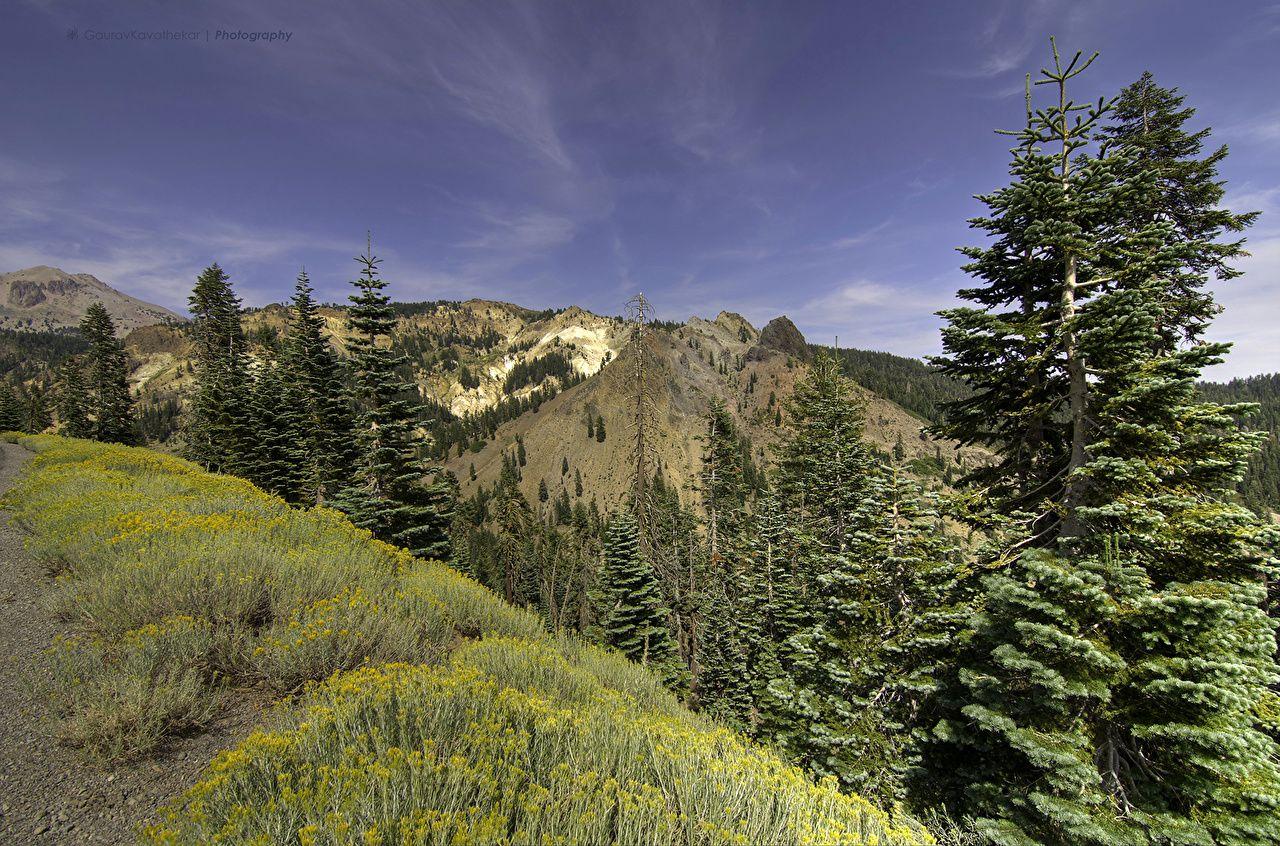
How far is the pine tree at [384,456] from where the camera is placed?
59.1 ft

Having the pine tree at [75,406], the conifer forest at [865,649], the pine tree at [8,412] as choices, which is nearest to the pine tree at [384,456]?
the conifer forest at [865,649]

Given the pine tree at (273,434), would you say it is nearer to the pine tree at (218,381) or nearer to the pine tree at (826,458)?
the pine tree at (218,381)

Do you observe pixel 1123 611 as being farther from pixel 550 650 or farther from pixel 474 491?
pixel 474 491

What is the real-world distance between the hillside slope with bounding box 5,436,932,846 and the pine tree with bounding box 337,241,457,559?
414 inches

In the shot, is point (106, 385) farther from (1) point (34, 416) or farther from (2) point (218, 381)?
(1) point (34, 416)

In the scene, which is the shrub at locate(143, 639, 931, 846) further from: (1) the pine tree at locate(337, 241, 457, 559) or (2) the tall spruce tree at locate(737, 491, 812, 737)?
(2) the tall spruce tree at locate(737, 491, 812, 737)

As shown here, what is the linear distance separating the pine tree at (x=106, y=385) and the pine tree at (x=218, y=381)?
29.2 ft

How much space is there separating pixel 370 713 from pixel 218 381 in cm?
3931

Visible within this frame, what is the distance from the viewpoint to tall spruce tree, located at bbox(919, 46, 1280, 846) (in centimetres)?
636

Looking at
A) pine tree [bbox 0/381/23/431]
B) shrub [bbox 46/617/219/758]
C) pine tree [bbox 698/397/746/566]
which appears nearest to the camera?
shrub [bbox 46/617/219/758]

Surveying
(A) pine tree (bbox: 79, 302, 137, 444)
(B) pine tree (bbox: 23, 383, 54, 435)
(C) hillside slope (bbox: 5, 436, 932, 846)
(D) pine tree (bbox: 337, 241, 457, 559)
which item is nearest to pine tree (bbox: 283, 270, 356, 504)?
(D) pine tree (bbox: 337, 241, 457, 559)

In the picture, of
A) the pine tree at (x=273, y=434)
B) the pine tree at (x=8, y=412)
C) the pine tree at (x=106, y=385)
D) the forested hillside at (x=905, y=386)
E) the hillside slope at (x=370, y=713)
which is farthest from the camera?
the forested hillside at (x=905, y=386)

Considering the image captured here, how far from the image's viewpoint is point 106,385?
43781 mm

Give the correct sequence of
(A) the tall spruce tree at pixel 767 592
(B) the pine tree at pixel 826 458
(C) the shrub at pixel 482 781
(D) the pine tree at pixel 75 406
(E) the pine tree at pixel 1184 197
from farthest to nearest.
Answer: (D) the pine tree at pixel 75 406 → (A) the tall spruce tree at pixel 767 592 → (B) the pine tree at pixel 826 458 → (E) the pine tree at pixel 1184 197 → (C) the shrub at pixel 482 781
